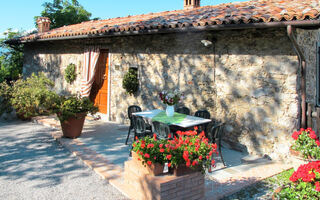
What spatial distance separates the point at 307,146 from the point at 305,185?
4.80ft

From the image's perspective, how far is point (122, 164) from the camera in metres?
4.69

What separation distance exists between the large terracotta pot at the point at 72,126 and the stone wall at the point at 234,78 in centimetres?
180

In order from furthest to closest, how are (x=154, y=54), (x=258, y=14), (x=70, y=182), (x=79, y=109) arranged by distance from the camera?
(x=154, y=54) → (x=79, y=109) → (x=258, y=14) → (x=70, y=182)

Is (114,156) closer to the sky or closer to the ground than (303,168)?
closer to the ground

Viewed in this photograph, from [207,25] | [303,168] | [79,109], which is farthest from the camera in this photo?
[79,109]

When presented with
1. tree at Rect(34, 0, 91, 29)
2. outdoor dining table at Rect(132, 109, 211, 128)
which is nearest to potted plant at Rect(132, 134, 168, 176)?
outdoor dining table at Rect(132, 109, 211, 128)

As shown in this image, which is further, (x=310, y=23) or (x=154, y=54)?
(x=154, y=54)

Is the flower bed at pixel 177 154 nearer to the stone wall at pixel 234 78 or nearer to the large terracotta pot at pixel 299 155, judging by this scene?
the large terracotta pot at pixel 299 155

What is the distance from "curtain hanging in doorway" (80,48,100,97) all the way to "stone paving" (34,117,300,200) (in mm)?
2367

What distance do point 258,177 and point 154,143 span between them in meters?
1.92

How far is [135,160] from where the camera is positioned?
3348mm

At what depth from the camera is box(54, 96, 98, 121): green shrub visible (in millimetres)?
6121

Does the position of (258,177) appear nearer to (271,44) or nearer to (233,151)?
(233,151)

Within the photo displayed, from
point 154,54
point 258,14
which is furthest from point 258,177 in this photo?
point 154,54
